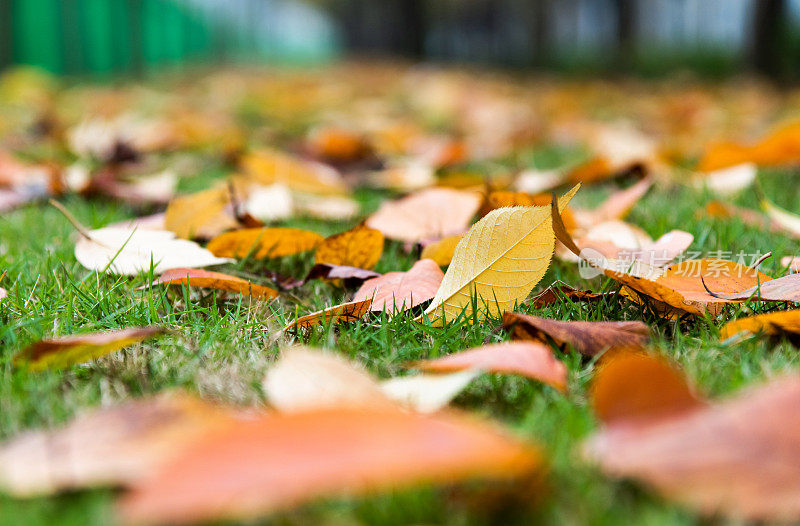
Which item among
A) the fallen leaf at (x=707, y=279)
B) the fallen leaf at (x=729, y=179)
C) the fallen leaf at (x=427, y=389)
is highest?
the fallen leaf at (x=427, y=389)

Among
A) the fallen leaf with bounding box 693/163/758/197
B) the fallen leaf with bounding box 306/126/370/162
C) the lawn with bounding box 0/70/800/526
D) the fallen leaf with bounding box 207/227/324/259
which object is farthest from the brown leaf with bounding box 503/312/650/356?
the fallen leaf with bounding box 306/126/370/162

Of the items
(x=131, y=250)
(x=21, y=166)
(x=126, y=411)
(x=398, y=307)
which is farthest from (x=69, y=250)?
(x=21, y=166)

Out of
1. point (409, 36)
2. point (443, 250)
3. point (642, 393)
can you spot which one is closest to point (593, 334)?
point (642, 393)

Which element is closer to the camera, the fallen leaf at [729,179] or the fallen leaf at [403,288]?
the fallen leaf at [403,288]

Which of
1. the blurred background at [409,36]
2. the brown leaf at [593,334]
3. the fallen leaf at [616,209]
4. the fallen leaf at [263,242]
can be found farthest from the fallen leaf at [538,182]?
the blurred background at [409,36]

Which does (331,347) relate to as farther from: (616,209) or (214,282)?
(616,209)

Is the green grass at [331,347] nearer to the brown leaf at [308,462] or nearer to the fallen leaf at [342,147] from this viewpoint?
the brown leaf at [308,462]
